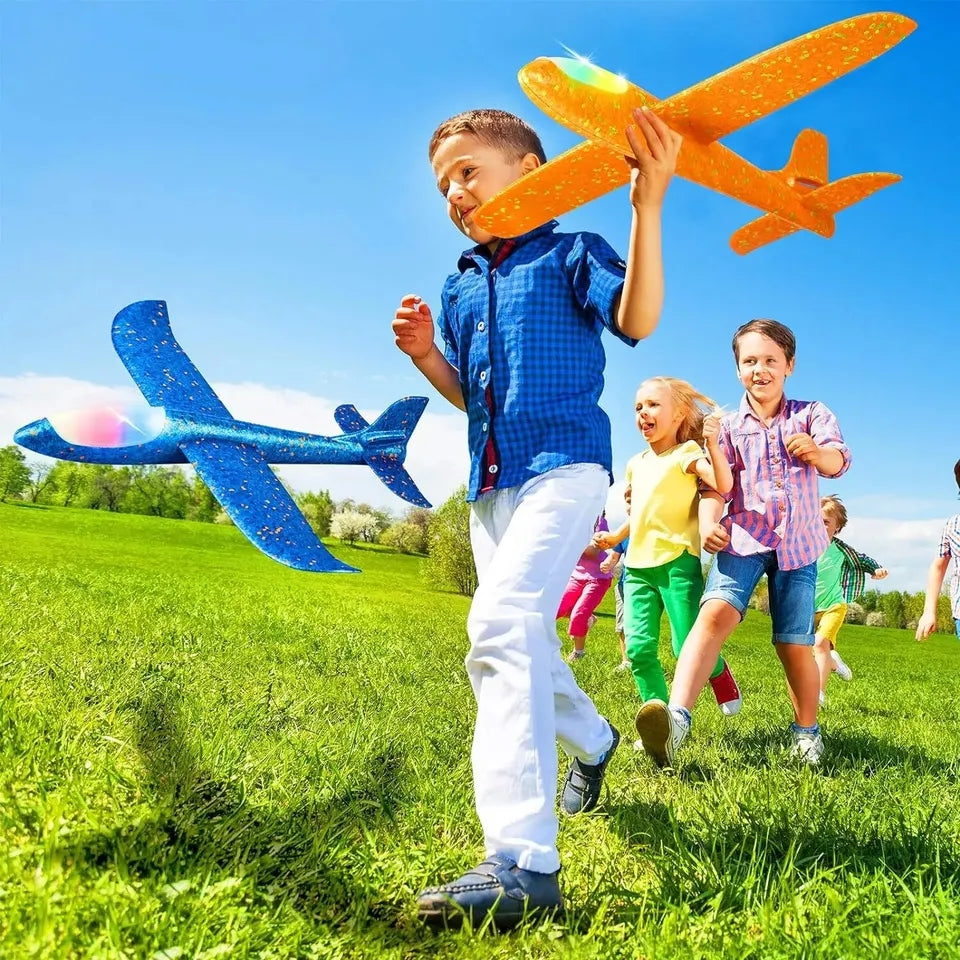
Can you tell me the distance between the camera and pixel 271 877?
207 centimetres

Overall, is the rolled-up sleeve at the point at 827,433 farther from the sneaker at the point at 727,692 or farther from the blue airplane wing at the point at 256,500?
the blue airplane wing at the point at 256,500

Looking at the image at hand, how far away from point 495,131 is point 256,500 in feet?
9.50

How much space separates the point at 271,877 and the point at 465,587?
26890 mm

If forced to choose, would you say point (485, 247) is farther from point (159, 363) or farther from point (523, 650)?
point (159, 363)

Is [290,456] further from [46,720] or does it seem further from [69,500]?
[69,500]

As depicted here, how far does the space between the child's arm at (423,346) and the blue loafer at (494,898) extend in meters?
1.52

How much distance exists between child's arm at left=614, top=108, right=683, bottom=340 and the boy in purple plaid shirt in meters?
1.82

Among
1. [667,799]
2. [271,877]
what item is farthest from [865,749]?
[271,877]

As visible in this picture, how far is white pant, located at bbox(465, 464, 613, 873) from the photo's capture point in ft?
6.79

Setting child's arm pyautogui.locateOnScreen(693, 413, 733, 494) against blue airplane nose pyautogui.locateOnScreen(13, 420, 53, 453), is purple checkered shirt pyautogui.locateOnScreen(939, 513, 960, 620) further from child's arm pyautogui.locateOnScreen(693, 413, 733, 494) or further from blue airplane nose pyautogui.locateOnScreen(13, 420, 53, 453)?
blue airplane nose pyautogui.locateOnScreen(13, 420, 53, 453)

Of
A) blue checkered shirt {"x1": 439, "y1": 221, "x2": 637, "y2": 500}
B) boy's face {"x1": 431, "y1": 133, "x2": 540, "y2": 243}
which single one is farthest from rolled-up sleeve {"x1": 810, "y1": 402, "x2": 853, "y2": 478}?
boy's face {"x1": 431, "y1": 133, "x2": 540, "y2": 243}

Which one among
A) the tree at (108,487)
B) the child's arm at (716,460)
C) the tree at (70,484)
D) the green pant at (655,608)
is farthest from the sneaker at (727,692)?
the tree at (70,484)

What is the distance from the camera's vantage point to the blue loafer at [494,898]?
193 cm

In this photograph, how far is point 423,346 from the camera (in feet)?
9.58
